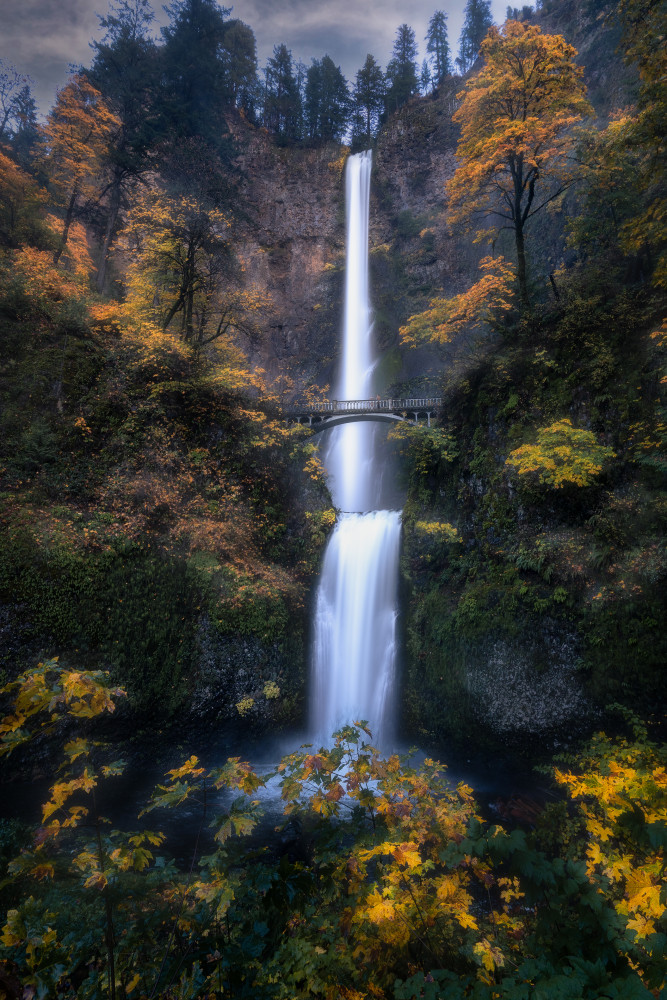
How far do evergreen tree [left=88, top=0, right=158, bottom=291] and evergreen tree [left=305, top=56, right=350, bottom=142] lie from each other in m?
21.2

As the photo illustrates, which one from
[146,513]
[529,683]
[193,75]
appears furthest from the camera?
[193,75]

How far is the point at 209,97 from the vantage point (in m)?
19.6

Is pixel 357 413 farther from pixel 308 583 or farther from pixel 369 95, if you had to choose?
pixel 369 95

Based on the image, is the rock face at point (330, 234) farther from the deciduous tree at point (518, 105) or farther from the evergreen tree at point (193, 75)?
the deciduous tree at point (518, 105)

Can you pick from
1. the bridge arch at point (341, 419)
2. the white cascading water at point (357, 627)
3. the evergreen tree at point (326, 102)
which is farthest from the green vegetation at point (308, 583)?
the evergreen tree at point (326, 102)

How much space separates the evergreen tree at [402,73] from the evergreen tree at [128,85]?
26221 mm

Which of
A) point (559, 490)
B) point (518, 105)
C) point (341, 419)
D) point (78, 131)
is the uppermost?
point (78, 131)

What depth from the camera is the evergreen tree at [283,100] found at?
3544 centimetres

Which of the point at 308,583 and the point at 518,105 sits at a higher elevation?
the point at 518,105

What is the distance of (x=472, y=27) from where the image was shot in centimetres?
4150

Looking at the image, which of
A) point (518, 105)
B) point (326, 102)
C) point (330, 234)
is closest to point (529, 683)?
point (518, 105)

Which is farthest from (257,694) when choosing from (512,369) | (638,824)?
(512,369)

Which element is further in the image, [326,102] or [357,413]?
[326,102]

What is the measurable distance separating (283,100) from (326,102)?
3989 millimetres
